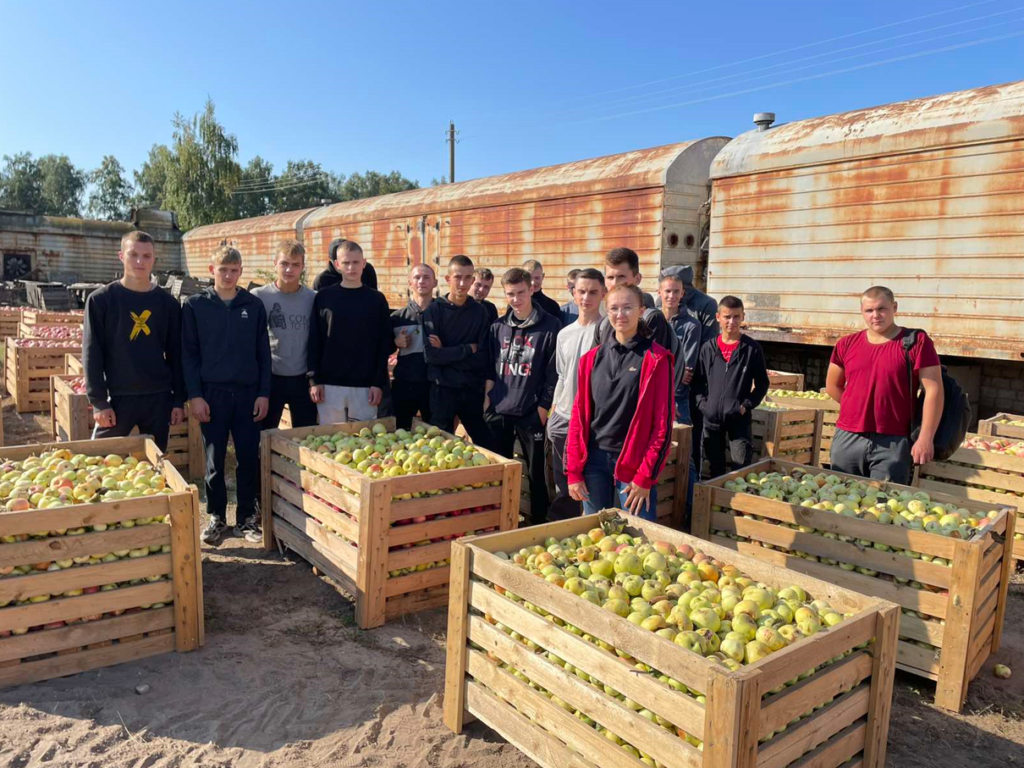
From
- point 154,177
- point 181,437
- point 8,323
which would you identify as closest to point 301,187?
point 154,177

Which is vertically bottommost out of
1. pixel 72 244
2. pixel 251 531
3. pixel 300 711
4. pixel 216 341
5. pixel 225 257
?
pixel 300 711

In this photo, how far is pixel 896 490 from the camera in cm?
426

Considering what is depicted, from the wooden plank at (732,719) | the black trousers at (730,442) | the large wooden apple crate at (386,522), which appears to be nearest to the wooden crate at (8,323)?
the large wooden apple crate at (386,522)

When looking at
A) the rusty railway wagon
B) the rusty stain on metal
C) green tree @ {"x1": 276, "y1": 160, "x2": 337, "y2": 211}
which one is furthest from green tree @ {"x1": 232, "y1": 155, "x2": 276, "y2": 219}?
the rusty railway wagon

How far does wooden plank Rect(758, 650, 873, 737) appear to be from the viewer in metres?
2.18

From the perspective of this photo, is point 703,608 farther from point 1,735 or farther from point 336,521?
point 1,735

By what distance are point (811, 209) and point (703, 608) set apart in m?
7.80

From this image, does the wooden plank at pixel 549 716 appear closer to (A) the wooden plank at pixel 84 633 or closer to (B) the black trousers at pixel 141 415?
(A) the wooden plank at pixel 84 633

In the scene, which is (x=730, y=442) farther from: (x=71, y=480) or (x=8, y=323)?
(x=8, y=323)

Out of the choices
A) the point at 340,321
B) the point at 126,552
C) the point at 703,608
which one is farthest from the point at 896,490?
the point at 126,552

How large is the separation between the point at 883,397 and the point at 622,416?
184cm

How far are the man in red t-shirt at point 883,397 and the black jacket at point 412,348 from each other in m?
3.03

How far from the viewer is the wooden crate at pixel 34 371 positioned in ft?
29.9

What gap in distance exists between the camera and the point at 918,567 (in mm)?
3445
